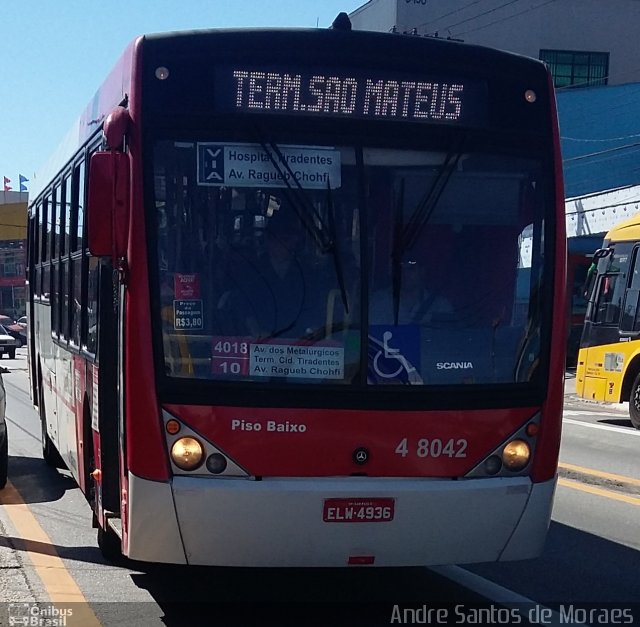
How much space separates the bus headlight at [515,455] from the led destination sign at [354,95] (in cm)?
184

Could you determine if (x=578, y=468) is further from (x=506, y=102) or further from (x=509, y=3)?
(x=509, y=3)

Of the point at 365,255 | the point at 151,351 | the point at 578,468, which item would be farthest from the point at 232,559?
the point at 578,468

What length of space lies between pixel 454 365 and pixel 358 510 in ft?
3.15

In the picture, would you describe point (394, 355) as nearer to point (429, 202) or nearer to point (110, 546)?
point (429, 202)

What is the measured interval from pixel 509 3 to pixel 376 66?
45.4 metres

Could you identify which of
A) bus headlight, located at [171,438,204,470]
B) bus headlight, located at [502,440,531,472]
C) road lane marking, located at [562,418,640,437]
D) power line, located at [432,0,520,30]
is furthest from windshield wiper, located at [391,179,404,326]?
power line, located at [432,0,520,30]

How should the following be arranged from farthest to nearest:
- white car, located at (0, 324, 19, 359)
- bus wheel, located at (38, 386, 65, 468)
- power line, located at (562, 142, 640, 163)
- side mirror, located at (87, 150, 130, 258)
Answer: white car, located at (0, 324, 19, 359) < power line, located at (562, 142, 640, 163) < bus wheel, located at (38, 386, 65, 468) < side mirror, located at (87, 150, 130, 258)

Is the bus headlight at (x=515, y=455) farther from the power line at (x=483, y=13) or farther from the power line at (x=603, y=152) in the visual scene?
the power line at (x=483, y=13)

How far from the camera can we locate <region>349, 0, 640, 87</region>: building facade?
48.4 m

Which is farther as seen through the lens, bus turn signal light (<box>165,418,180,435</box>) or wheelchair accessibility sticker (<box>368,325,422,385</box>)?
wheelchair accessibility sticker (<box>368,325,422,385</box>)

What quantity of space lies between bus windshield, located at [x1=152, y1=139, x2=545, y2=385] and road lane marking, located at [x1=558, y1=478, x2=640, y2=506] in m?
A: 5.15

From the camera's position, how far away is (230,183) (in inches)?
222

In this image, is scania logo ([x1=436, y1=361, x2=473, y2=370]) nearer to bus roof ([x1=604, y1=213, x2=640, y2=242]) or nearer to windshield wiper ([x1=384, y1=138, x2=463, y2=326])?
windshield wiper ([x1=384, y1=138, x2=463, y2=326])

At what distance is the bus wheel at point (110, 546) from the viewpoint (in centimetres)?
720
